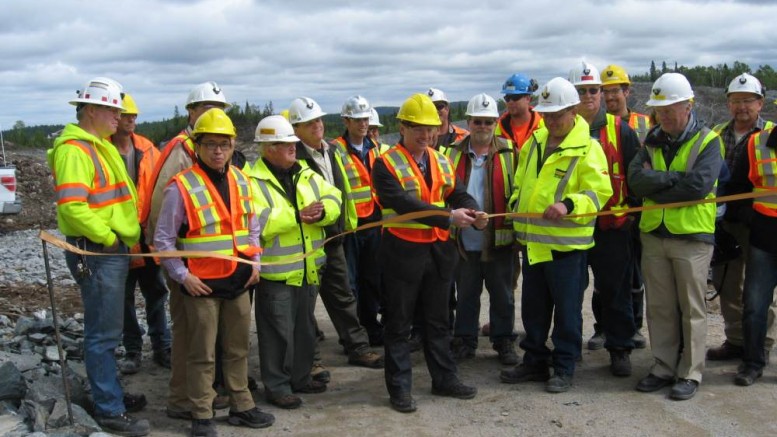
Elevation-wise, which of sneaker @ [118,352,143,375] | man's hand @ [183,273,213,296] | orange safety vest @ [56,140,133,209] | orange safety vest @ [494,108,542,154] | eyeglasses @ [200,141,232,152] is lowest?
sneaker @ [118,352,143,375]

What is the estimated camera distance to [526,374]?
6.42 meters

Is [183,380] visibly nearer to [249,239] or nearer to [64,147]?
[249,239]

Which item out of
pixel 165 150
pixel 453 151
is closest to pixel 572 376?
pixel 453 151

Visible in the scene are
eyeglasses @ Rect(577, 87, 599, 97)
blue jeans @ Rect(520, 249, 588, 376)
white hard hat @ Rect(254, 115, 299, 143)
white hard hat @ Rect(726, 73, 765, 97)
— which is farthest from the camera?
eyeglasses @ Rect(577, 87, 599, 97)

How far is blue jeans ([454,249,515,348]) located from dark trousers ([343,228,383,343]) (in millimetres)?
1008

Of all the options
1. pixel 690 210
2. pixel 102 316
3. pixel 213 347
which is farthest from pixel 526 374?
pixel 102 316

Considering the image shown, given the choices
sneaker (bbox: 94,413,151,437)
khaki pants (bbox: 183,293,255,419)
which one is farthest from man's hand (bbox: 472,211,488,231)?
sneaker (bbox: 94,413,151,437)

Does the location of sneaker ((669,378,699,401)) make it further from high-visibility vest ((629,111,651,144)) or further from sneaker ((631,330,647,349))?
high-visibility vest ((629,111,651,144))

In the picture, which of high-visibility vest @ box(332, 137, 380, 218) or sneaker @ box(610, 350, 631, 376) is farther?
high-visibility vest @ box(332, 137, 380, 218)

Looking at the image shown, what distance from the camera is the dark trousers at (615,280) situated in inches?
251

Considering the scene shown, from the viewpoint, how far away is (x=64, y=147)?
5.04m

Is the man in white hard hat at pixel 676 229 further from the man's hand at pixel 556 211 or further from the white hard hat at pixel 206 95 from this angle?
the white hard hat at pixel 206 95

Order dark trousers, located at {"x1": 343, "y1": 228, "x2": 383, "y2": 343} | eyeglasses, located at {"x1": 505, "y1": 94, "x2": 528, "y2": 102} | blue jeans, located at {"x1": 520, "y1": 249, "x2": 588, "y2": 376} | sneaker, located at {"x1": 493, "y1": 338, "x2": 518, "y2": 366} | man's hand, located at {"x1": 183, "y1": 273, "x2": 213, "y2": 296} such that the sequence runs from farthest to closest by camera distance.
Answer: dark trousers, located at {"x1": 343, "y1": 228, "x2": 383, "y2": 343} < eyeglasses, located at {"x1": 505, "y1": 94, "x2": 528, "y2": 102} < sneaker, located at {"x1": 493, "y1": 338, "x2": 518, "y2": 366} < blue jeans, located at {"x1": 520, "y1": 249, "x2": 588, "y2": 376} < man's hand, located at {"x1": 183, "y1": 273, "x2": 213, "y2": 296}

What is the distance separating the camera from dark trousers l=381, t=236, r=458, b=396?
18.9 feet
